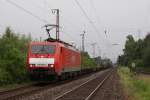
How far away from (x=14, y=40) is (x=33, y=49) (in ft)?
12.3

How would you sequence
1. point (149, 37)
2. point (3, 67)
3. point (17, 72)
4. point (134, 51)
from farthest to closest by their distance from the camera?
point (134, 51) → point (149, 37) → point (17, 72) → point (3, 67)

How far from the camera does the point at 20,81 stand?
31500 millimetres

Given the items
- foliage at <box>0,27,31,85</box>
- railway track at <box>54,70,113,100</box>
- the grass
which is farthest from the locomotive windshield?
the grass

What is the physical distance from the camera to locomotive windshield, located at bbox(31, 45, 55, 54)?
29.9 m

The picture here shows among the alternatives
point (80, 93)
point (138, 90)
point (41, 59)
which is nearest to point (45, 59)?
point (41, 59)

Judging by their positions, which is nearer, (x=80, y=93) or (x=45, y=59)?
(x=80, y=93)

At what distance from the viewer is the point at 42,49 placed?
3012 cm

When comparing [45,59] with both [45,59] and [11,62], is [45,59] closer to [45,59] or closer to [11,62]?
[45,59]

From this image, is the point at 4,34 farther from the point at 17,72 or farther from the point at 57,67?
the point at 57,67

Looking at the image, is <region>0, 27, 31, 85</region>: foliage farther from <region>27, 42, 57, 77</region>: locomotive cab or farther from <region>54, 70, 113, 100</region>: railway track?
<region>54, 70, 113, 100</region>: railway track

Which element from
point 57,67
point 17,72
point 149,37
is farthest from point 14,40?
point 149,37

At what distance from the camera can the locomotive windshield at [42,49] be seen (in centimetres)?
2992

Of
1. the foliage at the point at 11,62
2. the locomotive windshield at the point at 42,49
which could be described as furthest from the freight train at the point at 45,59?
the foliage at the point at 11,62

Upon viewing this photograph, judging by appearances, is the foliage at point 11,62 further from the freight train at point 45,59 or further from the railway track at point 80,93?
the railway track at point 80,93
